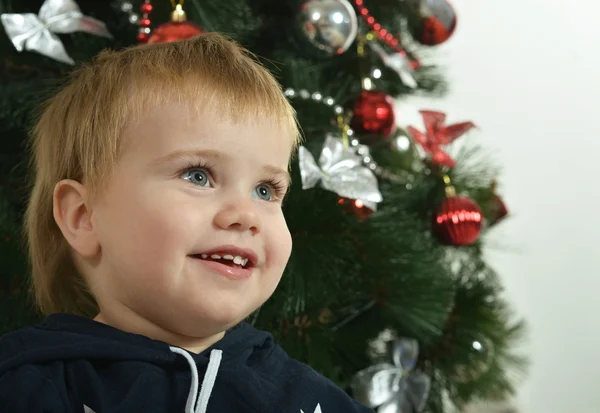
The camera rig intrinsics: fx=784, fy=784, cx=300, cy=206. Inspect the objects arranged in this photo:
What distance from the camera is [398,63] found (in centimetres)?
104

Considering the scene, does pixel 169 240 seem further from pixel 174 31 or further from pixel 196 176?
pixel 174 31

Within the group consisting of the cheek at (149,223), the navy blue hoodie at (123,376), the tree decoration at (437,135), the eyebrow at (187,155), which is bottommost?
the navy blue hoodie at (123,376)

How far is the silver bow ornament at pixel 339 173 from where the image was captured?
0.85 m

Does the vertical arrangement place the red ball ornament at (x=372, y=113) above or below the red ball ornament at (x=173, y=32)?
below

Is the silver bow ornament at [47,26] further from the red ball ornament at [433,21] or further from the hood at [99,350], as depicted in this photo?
the red ball ornament at [433,21]

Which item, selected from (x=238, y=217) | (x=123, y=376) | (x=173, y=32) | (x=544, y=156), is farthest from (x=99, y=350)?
(x=544, y=156)

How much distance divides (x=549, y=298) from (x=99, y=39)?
1158 millimetres

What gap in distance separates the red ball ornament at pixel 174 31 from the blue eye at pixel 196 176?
0.71 ft

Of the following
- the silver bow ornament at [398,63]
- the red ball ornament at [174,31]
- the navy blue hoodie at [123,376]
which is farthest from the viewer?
the silver bow ornament at [398,63]

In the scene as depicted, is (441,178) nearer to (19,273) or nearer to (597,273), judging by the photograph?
(19,273)

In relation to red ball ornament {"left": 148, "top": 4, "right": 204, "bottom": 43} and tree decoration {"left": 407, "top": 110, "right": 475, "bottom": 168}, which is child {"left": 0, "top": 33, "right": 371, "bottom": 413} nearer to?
red ball ornament {"left": 148, "top": 4, "right": 204, "bottom": 43}

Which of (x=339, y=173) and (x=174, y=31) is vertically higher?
(x=174, y=31)

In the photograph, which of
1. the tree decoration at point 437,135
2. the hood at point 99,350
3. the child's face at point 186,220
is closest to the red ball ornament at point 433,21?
the tree decoration at point 437,135

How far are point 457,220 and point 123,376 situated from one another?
20.7 inches
